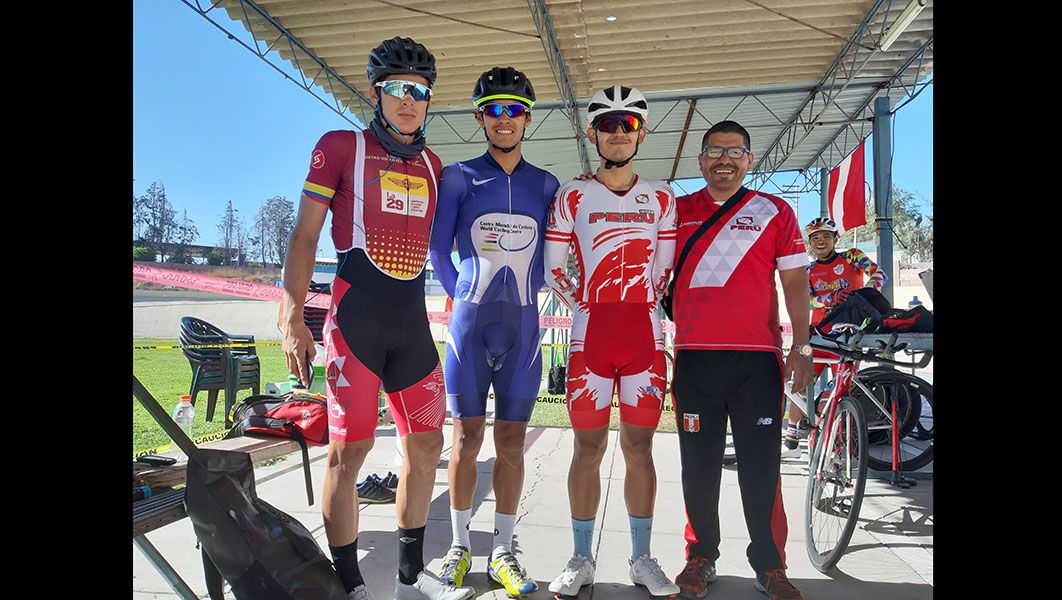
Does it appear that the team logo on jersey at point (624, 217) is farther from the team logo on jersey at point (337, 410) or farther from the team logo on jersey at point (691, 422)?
the team logo on jersey at point (337, 410)

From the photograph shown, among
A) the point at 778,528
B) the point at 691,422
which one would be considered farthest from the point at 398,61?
the point at 778,528

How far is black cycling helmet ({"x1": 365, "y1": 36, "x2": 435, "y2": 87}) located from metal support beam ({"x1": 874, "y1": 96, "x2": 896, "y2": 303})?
24.2 feet

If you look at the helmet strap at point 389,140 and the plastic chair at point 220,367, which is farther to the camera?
the plastic chair at point 220,367

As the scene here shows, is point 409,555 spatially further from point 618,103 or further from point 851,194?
point 851,194

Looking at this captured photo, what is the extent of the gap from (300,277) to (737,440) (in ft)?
6.52

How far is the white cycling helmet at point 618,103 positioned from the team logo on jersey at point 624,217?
0.46 m

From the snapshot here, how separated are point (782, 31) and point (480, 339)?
25.2 feet

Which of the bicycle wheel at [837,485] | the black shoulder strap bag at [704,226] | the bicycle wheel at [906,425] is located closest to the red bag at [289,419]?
the black shoulder strap bag at [704,226]

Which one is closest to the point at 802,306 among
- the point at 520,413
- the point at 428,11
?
the point at 520,413

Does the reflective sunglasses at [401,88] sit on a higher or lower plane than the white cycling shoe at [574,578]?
higher

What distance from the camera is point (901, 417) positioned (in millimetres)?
4738

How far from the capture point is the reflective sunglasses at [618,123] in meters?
2.84
